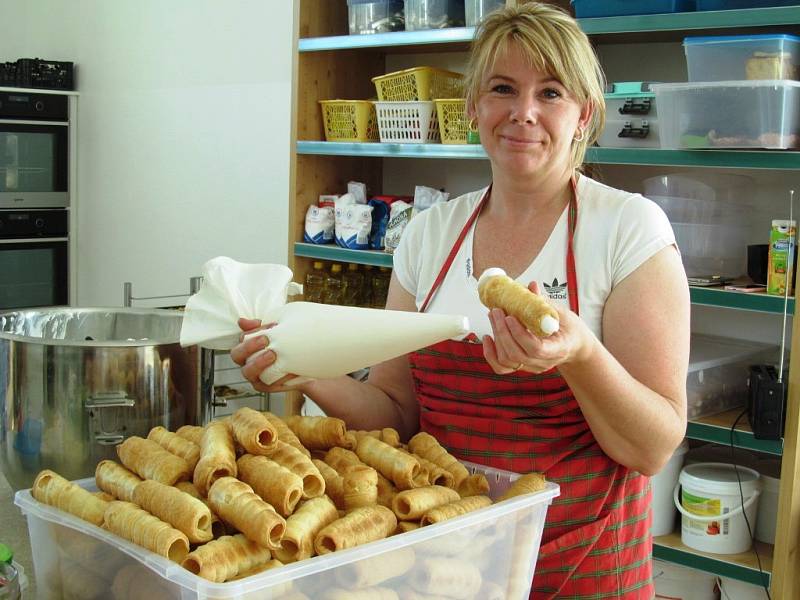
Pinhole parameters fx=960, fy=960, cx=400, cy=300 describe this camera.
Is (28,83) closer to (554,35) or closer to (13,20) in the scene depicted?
(13,20)

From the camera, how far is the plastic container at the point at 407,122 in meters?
2.81

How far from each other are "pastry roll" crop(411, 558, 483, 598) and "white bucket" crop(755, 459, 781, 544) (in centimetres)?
164

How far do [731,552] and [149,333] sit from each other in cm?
150

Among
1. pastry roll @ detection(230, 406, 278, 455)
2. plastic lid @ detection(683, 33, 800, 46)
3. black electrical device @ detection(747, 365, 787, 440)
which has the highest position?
plastic lid @ detection(683, 33, 800, 46)

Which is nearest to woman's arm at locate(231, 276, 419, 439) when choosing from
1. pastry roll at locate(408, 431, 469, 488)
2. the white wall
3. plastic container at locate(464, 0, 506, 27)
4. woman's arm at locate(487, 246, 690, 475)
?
pastry roll at locate(408, 431, 469, 488)

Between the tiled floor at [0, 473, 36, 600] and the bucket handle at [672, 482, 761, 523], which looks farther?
the bucket handle at [672, 482, 761, 523]

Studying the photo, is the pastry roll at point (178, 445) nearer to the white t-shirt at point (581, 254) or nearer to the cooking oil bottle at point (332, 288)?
the white t-shirt at point (581, 254)

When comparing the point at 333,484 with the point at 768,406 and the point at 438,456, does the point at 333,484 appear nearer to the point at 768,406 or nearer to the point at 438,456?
the point at 438,456

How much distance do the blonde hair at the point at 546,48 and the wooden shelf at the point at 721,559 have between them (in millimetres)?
1375

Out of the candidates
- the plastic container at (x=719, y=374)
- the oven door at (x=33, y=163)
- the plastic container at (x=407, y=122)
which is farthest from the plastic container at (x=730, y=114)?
the oven door at (x=33, y=163)

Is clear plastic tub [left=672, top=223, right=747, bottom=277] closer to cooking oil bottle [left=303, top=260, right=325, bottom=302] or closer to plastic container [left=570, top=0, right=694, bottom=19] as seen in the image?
plastic container [left=570, top=0, right=694, bottom=19]

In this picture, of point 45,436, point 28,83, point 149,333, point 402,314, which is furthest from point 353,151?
point 28,83

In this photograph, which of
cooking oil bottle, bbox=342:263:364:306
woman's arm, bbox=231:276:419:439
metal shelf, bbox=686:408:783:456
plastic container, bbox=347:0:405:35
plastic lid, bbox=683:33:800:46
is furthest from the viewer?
cooking oil bottle, bbox=342:263:364:306

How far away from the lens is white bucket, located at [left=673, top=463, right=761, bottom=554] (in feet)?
7.66
